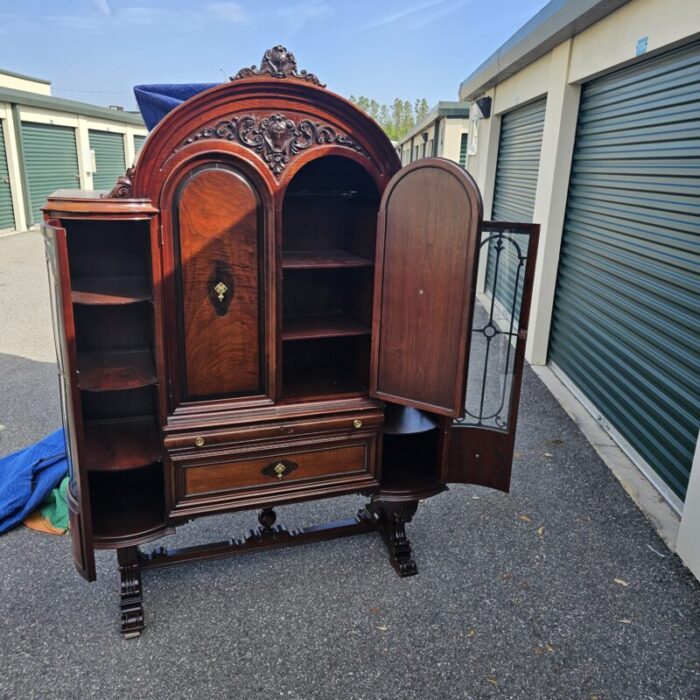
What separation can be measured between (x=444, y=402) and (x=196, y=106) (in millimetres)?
1425

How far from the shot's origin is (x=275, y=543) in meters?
2.78

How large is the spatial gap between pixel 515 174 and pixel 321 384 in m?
5.29

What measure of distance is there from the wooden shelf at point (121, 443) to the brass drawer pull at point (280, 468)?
1.46ft

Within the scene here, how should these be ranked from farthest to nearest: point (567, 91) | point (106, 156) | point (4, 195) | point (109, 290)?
point (106, 156) < point (4, 195) < point (567, 91) < point (109, 290)

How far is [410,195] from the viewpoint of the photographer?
2.23 metres

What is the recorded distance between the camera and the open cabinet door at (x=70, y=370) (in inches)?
73.8

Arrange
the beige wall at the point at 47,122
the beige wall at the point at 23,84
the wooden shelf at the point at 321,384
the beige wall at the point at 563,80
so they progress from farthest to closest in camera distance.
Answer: the beige wall at the point at 23,84, the beige wall at the point at 47,122, the beige wall at the point at 563,80, the wooden shelf at the point at 321,384

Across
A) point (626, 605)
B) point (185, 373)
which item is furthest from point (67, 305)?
point (626, 605)

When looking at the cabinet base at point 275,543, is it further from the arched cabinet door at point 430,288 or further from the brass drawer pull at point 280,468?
the arched cabinet door at point 430,288

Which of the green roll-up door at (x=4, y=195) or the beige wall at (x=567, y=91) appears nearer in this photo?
the beige wall at (x=567, y=91)

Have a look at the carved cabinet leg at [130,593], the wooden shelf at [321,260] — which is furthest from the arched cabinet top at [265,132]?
the carved cabinet leg at [130,593]

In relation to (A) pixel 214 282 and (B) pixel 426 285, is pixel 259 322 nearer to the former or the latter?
(A) pixel 214 282

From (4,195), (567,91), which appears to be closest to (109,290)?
(567,91)

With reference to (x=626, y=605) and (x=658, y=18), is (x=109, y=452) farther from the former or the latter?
(x=658, y=18)
